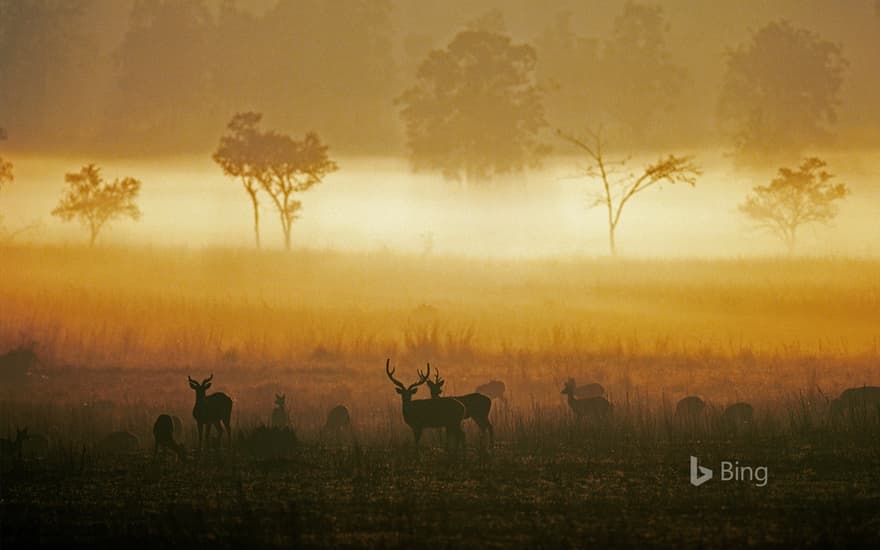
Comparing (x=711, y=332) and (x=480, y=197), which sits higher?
(x=480, y=197)

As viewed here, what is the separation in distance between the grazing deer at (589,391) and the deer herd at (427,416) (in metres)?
1.54

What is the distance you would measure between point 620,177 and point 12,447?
42.3 meters

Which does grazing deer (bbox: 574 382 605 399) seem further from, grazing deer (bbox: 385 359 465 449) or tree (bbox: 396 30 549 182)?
tree (bbox: 396 30 549 182)

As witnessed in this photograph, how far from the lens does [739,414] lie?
15.7 metres

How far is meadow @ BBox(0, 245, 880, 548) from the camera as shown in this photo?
10148 millimetres

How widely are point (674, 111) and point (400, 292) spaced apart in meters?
36.8

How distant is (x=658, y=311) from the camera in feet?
93.0

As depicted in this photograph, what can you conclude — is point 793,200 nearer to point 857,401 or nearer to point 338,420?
point 857,401

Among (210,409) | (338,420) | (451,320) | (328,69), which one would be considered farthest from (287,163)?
(210,409)

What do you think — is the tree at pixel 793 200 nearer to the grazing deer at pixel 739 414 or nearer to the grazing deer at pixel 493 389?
the grazing deer at pixel 493 389

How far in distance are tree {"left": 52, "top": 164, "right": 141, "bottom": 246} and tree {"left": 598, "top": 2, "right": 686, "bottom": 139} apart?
27.0 metres

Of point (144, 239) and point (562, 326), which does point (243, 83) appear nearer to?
point (144, 239)

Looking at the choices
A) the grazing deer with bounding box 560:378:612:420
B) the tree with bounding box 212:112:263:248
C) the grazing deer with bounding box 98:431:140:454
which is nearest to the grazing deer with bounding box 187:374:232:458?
the grazing deer with bounding box 98:431:140:454

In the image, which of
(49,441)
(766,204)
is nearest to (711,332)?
(49,441)
